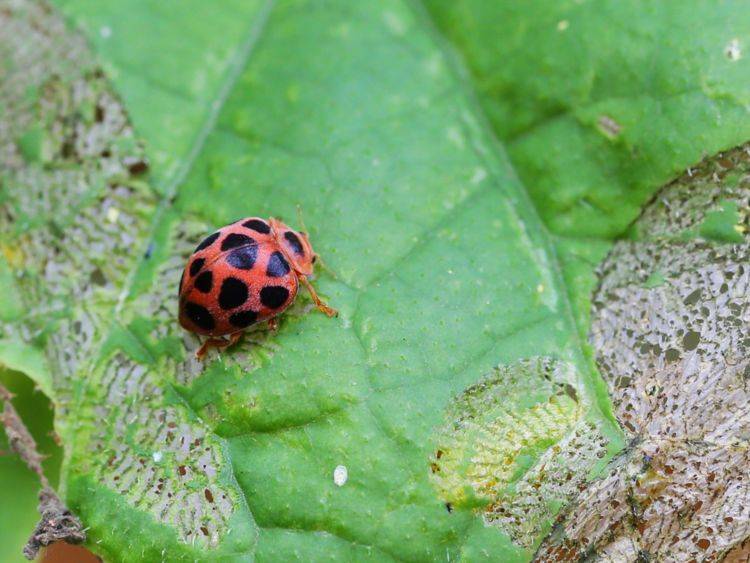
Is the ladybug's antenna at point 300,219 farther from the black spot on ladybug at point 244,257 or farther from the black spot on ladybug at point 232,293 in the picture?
the black spot on ladybug at point 232,293

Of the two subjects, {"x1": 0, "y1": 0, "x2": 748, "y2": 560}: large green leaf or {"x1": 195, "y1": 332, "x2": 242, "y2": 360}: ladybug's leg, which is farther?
{"x1": 195, "y1": 332, "x2": 242, "y2": 360}: ladybug's leg

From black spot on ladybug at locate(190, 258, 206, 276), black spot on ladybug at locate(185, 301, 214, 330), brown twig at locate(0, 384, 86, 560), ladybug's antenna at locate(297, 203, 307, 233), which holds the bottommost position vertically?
brown twig at locate(0, 384, 86, 560)

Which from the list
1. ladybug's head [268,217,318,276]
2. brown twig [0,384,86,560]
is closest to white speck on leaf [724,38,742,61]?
ladybug's head [268,217,318,276]

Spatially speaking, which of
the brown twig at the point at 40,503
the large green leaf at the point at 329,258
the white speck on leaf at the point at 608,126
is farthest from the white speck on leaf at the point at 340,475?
the white speck on leaf at the point at 608,126

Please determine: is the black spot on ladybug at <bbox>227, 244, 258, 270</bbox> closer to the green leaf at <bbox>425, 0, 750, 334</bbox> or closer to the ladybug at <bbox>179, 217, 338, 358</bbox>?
the ladybug at <bbox>179, 217, 338, 358</bbox>

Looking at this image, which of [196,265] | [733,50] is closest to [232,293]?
[196,265]

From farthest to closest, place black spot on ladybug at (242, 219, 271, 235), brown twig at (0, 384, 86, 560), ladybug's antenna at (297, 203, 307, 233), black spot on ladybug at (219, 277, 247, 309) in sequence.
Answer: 1. ladybug's antenna at (297, 203, 307, 233)
2. black spot on ladybug at (242, 219, 271, 235)
3. black spot on ladybug at (219, 277, 247, 309)
4. brown twig at (0, 384, 86, 560)

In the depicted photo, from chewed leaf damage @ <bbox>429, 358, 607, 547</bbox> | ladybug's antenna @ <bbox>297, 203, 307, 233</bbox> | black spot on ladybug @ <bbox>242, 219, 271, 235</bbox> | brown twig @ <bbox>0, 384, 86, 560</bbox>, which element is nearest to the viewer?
chewed leaf damage @ <bbox>429, 358, 607, 547</bbox>
